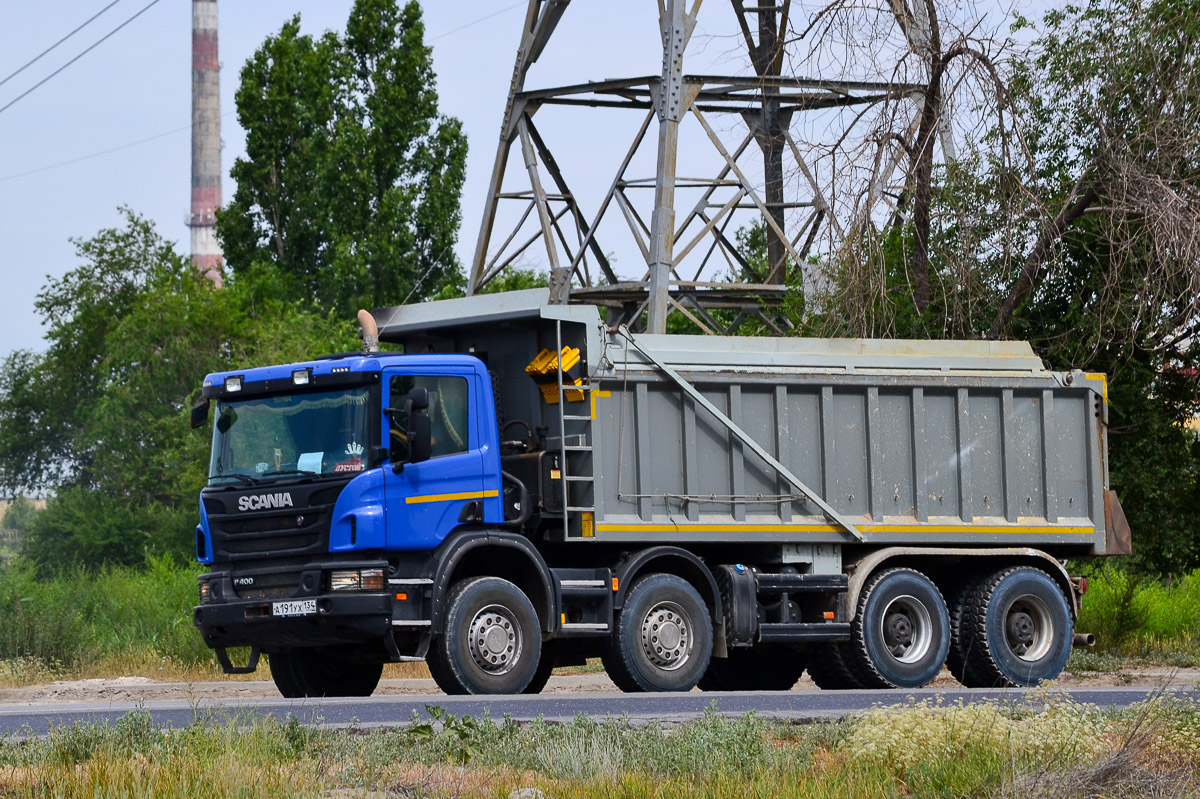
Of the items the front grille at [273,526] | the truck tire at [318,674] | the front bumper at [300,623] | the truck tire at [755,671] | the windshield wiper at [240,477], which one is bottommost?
the truck tire at [755,671]

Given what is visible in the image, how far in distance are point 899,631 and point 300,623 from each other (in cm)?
601

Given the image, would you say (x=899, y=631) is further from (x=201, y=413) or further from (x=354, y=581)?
(x=201, y=413)

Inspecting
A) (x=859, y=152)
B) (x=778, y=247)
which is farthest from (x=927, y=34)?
(x=778, y=247)

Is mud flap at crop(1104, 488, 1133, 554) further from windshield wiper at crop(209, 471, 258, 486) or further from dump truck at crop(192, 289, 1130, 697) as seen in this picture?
windshield wiper at crop(209, 471, 258, 486)

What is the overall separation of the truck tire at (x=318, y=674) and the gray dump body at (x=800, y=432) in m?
2.72

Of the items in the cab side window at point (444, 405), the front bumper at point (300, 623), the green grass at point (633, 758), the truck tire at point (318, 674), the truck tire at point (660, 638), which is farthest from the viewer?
the truck tire at point (318, 674)

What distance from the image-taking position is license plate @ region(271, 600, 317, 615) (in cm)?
1370

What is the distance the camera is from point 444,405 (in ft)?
47.7

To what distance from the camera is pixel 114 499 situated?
4584cm

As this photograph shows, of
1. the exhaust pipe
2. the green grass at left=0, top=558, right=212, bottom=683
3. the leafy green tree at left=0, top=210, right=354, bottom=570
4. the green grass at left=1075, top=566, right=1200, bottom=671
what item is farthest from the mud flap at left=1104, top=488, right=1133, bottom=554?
the leafy green tree at left=0, top=210, right=354, bottom=570

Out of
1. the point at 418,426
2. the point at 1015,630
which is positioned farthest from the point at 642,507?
the point at 1015,630

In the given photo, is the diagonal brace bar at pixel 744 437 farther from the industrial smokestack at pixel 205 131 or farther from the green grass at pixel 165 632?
the industrial smokestack at pixel 205 131

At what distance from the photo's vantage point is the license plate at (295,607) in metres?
13.7

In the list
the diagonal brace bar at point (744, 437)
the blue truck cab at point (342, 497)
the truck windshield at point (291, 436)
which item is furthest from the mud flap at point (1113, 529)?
the truck windshield at point (291, 436)
